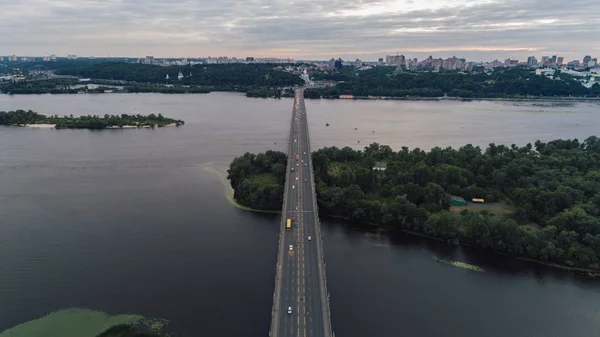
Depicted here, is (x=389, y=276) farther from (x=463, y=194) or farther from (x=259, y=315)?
(x=463, y=194)

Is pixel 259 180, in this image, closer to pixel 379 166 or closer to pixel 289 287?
pixel 379 166

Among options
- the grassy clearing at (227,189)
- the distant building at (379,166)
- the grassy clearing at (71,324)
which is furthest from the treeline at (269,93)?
the grassy clearing at (71,324)

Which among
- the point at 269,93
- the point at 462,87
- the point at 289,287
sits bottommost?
the point at 289,287

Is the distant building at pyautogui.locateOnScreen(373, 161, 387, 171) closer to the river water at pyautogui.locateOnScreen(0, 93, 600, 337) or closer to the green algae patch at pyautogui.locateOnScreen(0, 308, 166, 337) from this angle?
the river water at pyautogui.locateOnScreen(0, 93, 600, 337)

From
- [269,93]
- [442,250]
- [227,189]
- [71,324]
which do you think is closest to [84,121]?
[227,189]

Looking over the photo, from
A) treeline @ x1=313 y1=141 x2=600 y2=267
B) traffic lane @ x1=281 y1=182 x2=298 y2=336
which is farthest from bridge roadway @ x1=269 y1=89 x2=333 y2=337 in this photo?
treeline @ x1=313 y1=141 x2=600 y2=267

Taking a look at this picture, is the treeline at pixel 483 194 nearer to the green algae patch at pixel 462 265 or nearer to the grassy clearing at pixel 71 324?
the green algae patch at pixel 462 265

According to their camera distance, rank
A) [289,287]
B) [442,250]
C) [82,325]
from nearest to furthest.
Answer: [82,325] < [289,287] < [442,250]

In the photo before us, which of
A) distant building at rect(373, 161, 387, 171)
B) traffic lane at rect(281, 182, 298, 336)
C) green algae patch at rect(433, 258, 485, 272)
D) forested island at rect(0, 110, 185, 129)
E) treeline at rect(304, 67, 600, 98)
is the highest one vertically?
treeline at rect(304, 67, 600, 98)

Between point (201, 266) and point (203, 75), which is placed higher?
point (203, 75)
